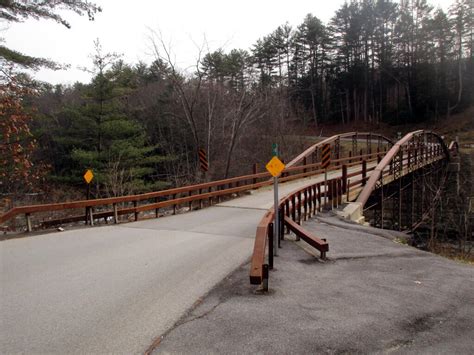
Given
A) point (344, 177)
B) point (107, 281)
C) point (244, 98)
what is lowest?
point (107, 281)

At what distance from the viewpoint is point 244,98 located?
26.5 meters

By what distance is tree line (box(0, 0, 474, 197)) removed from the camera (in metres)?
26.7

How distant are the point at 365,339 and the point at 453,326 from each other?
1.36 meters

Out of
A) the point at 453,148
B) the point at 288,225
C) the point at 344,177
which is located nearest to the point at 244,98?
the point at 344,177

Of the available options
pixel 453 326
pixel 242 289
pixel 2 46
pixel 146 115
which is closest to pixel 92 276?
pixel 242 289

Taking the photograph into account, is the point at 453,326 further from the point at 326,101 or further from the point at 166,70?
the point at 326,101

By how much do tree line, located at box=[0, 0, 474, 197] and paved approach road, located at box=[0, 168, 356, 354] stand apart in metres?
6.58

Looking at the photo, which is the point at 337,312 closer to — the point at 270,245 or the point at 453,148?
the point at 270,245

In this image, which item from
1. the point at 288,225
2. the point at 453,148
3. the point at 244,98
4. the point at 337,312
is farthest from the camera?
the point at 453,148

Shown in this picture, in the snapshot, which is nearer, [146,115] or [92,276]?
[92,276]

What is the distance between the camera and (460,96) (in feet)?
175

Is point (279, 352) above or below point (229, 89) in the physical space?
below

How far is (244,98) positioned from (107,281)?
71.9 feet

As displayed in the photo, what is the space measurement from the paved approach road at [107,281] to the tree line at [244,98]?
6580 millimetres
